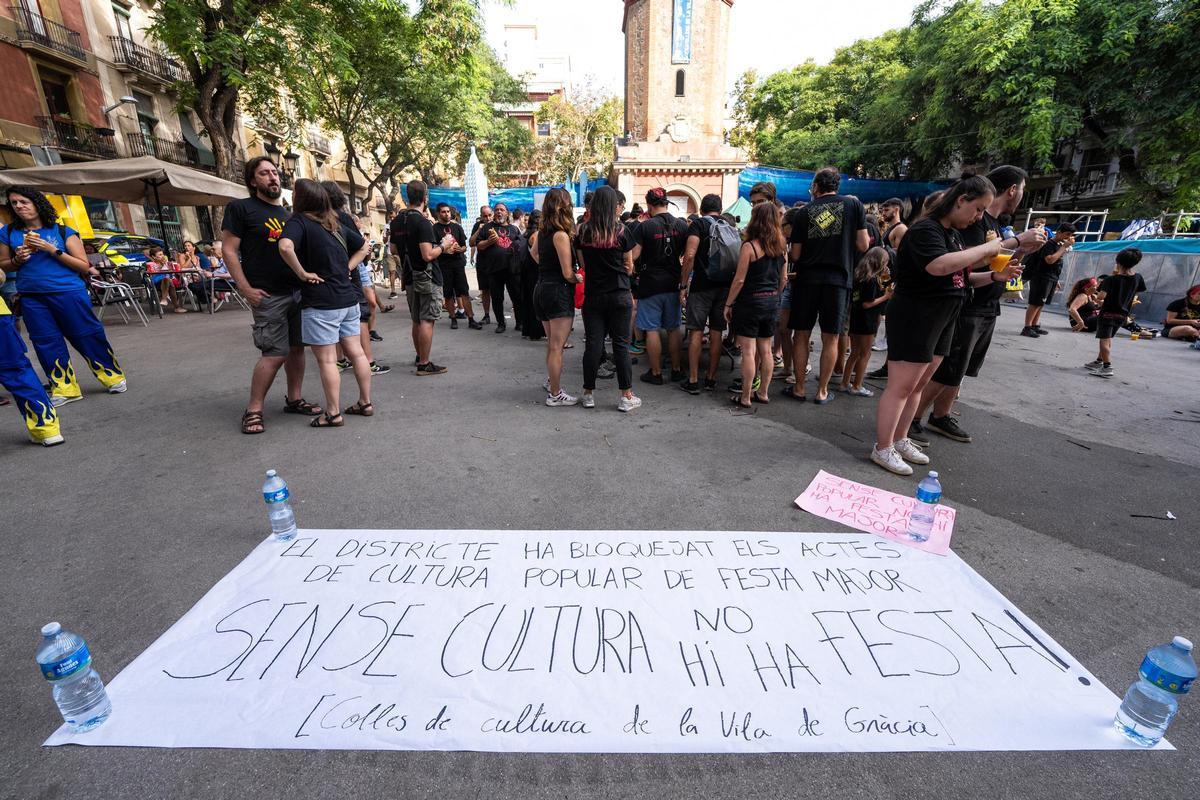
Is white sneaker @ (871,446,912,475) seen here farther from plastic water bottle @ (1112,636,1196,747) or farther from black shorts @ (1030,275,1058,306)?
black shorts @ (1030,275,1058,306)

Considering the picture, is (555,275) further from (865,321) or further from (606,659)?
(606,659)

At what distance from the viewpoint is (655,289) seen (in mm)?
5305

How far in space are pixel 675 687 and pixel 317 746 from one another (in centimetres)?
119

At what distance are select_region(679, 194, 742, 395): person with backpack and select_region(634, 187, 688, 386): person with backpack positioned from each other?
0.12 m

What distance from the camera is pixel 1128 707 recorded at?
1.71m

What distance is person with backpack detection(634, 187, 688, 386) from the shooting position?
5090 millimetres

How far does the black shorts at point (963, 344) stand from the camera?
3.96 metres

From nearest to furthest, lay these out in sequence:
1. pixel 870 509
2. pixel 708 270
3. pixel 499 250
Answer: pixel 870 509 < pixel 708 270 < pixel 499 250

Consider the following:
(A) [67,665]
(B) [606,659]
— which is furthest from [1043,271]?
(A) [67,665]

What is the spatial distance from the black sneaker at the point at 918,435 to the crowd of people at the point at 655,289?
17 mm

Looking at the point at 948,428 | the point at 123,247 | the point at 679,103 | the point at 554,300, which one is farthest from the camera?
the point at 679,103

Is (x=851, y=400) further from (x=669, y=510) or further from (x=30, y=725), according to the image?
(x=30, y=725)

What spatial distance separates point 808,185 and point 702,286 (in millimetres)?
24678

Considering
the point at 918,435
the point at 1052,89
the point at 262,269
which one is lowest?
the point at 918,435
